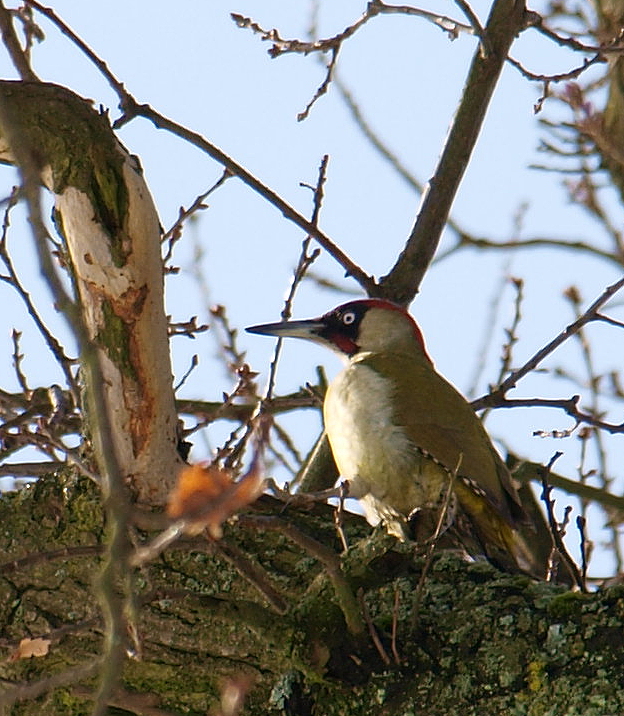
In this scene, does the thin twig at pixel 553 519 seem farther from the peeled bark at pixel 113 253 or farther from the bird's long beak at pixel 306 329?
the bird's long beak at pixel 306 329

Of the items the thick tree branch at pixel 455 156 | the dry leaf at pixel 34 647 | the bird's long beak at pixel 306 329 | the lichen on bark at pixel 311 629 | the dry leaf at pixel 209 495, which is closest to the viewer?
the dry leaf at pixel 209 495

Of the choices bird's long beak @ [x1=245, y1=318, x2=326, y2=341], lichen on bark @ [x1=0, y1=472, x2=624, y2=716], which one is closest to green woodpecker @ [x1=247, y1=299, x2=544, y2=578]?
bird's long beak @ [x1=245, y1=318, x2=326, y2=341]

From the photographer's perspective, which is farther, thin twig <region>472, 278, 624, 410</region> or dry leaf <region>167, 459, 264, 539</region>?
thin twig <region>472, 278, 624, 410</region>

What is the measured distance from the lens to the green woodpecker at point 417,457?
171 inches

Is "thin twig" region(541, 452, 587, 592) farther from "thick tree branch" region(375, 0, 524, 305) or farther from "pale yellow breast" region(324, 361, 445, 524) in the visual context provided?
"thick tree branch" region(375, 0, 524, 305)

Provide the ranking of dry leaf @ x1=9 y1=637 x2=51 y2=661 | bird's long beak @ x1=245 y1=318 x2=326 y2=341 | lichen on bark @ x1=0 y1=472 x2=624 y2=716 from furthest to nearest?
bird's long beak @ x1=245 y1=318 x2=326 y2=341 → dry leaf @ x1=9 y1=637 x2=51 y2=661 → lichen on bark @ x1=0 y1=472 x2=624 y2=716

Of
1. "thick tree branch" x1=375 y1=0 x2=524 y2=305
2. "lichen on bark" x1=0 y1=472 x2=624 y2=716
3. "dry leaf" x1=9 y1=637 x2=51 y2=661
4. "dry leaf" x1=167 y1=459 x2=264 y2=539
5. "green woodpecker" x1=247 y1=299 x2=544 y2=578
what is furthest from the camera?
"thick tree branch" x1=375 y1=0 x2=524 y2=305

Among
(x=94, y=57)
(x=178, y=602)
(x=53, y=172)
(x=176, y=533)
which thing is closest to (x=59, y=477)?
(x=178, y=602)

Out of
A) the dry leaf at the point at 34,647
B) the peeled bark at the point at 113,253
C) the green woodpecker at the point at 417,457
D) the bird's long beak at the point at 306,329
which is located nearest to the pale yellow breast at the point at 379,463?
the green woodpecker at the point at 417,457

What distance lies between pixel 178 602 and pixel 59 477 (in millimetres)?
597

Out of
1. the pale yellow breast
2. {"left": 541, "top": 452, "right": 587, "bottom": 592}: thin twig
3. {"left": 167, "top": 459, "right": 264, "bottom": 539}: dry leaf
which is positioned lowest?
{"left": 167, "top": 459, "right": 264, "bottom": 539}: dry leaf

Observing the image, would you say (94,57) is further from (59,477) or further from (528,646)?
(528,646)

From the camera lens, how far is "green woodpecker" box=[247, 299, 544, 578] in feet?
14.2

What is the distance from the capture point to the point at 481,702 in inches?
112
